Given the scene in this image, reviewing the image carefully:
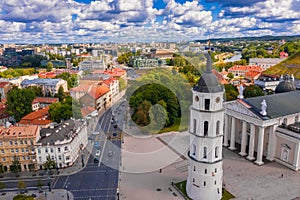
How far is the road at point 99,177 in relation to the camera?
3325 centimetres

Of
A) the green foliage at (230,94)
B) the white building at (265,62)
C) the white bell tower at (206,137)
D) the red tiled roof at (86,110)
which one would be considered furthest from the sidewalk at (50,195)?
the white building at (265,62)

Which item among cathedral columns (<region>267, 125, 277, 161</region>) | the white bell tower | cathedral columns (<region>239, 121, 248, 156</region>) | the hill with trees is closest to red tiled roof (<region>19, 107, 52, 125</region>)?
the white bell tower

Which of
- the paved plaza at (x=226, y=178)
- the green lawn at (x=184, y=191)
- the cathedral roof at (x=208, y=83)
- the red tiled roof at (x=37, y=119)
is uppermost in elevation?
the cathedral roof at (x=208, y=83)

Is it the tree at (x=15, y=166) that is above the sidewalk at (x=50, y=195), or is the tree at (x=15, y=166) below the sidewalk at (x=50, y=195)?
above

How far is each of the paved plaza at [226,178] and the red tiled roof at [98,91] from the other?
1768 cm

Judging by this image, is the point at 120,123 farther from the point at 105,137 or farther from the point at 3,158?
the point at 3,158

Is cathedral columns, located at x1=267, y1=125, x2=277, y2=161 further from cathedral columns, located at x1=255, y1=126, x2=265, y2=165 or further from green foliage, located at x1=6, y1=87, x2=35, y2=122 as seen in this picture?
green foliage, located at x1=6, y1=87, x2=35, y2=122

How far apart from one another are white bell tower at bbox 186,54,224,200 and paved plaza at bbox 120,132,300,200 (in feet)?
12.6

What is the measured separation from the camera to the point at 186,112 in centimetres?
5925

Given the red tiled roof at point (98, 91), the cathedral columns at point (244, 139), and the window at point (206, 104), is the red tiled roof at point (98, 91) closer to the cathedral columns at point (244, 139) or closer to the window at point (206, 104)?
the cathedral columns at point (244, 139)

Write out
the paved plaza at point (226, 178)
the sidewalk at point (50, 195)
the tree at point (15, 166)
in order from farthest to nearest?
1. the tree at point (15, 166)
2. the sidewalk at point (50, 195)
3. the paved plaza at point (226, 178)

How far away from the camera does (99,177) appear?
37188 millimetres

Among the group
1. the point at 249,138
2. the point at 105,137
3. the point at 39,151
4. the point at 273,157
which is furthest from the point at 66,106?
the point at 273,157

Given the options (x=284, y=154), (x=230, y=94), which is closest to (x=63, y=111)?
(x=230, y=94)
